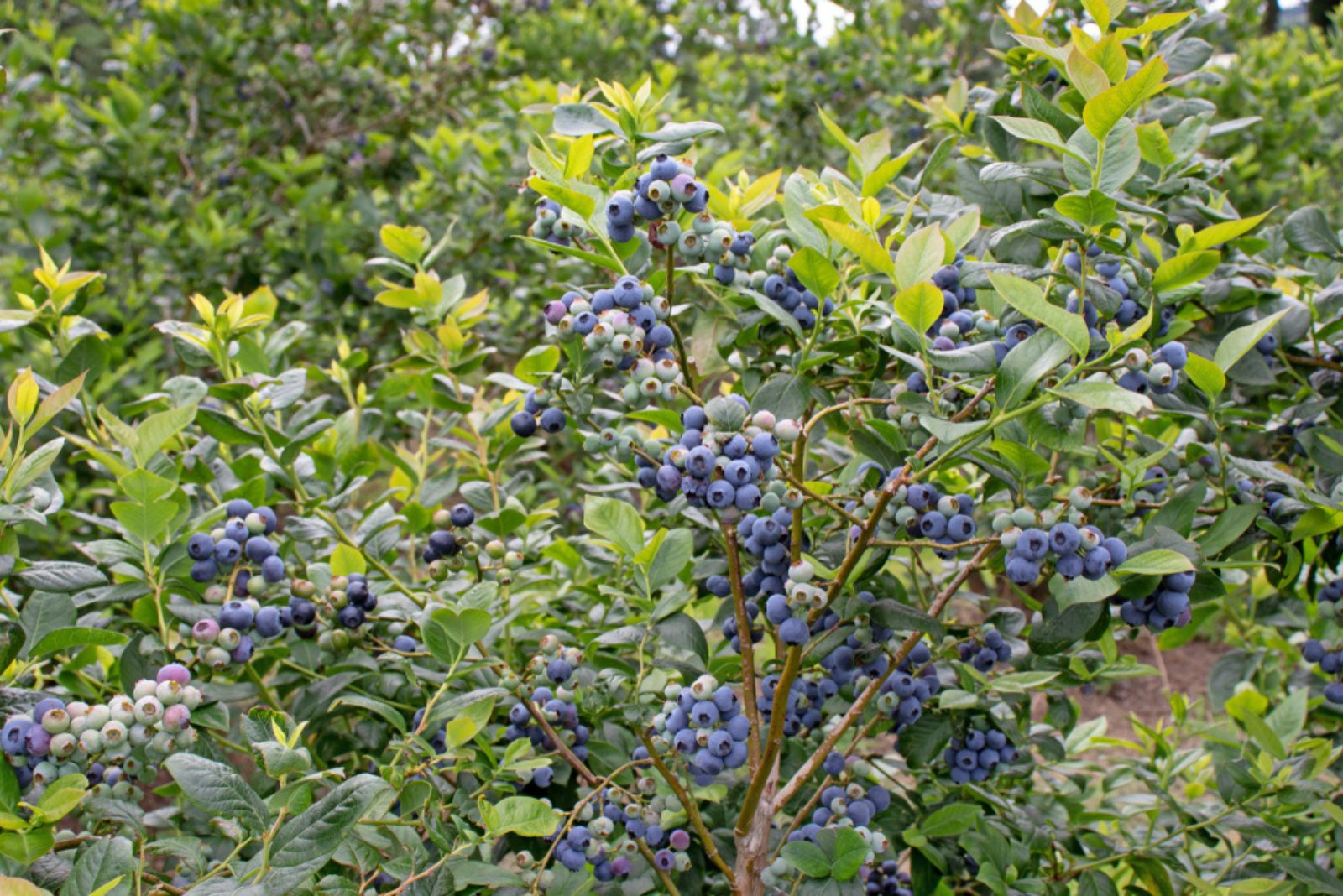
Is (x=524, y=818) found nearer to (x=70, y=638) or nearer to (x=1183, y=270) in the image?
(x=70, y=638)

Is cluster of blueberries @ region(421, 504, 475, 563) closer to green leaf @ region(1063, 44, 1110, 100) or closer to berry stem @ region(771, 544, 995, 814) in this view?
berry stem @ region(771, 544, 995, 814)

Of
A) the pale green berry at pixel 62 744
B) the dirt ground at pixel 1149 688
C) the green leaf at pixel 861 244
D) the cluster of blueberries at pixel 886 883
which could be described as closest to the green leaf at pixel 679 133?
the green leaf at pixel 861 244

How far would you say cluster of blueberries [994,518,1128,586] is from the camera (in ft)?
3.91

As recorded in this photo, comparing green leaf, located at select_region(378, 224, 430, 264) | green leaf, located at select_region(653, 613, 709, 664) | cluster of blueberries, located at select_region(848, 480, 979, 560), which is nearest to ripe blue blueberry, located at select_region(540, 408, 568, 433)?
green leaf, located at select_region(653, 613, 709, 664)

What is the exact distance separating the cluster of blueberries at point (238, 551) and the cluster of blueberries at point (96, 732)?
0.20m

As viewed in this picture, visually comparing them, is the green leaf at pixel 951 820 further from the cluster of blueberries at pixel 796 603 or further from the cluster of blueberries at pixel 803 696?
the cluster of blueberries at pixel 796 603

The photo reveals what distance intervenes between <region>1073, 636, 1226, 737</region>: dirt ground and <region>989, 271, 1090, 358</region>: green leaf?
465 cm

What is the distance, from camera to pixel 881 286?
163 cm

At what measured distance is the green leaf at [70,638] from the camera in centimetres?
129

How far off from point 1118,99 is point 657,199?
546 millimetres

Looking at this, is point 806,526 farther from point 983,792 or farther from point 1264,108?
point 1264,108

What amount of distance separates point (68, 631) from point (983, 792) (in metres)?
1.38

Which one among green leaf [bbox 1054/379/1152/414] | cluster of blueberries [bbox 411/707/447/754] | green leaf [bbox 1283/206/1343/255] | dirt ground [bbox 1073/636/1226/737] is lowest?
dirt ground [bbox 1073/636/1226/737]

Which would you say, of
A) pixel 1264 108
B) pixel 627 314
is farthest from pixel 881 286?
pixel 1264 108
